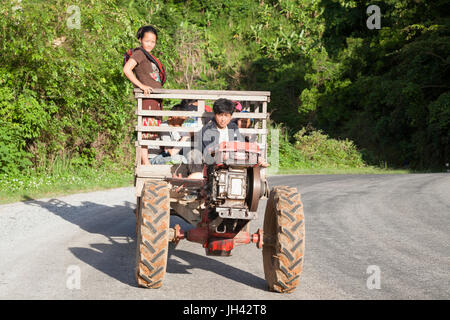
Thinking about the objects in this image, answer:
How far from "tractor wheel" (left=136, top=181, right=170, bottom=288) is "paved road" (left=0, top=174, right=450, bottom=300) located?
17cm

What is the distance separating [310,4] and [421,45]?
20575 millimetres

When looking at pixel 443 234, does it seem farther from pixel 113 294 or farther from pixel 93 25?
pixel 93 25

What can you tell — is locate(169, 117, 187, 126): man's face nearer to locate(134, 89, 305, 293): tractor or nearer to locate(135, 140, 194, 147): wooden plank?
locate(135, 140, 194, 147): wooden plank

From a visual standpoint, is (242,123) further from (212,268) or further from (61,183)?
(61,183)

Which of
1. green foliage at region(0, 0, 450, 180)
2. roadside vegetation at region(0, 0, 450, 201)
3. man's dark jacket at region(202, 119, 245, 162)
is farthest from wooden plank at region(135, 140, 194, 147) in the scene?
green foliage at region(0, 0, 450, 180)

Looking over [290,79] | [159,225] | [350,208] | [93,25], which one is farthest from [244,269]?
[290,79]

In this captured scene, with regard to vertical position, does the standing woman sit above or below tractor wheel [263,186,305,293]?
above

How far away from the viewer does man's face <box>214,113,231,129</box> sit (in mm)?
6578

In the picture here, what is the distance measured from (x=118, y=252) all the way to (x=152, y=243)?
230cm

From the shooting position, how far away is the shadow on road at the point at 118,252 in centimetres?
638

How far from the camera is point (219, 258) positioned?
7.48 metres

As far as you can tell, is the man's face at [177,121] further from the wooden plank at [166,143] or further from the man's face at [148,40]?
the man's face at [148,40]

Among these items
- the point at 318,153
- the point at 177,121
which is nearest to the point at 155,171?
the point at 177,121

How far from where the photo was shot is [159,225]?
216 inches
